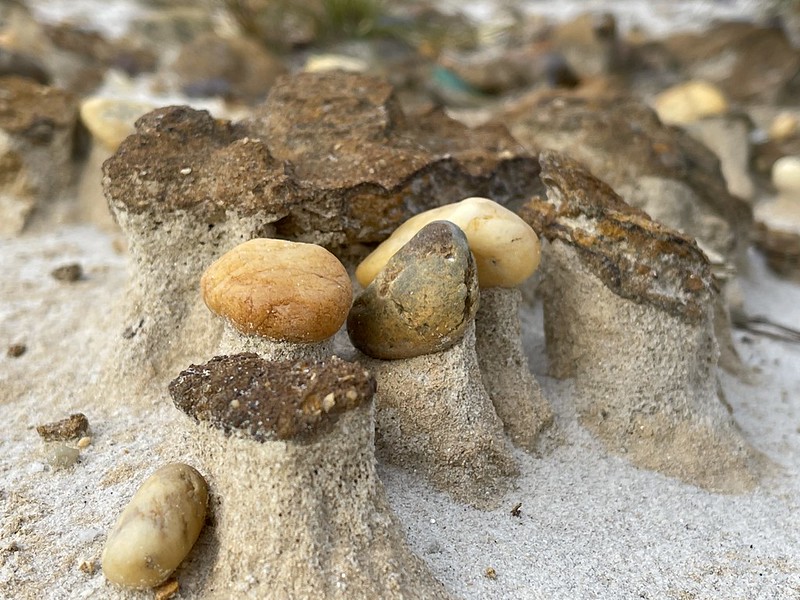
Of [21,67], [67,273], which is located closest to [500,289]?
[67,273]

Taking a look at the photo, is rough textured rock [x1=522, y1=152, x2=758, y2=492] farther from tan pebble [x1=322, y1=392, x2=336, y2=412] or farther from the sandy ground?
tan pebble [x1=322, y1=392, x2=336, y2=412]

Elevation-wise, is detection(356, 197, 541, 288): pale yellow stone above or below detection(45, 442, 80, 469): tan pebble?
above

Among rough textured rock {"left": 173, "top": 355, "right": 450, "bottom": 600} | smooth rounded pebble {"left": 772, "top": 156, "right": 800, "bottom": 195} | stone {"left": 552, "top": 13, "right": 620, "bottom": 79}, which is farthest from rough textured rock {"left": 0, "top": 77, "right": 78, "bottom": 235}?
stone {"left": 552, "top": 13, "right": 620, "bottom": 79}

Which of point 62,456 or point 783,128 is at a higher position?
point 62,456

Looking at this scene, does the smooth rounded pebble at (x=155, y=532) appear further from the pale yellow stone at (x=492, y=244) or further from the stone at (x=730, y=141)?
the stone at (x=730, y=141)

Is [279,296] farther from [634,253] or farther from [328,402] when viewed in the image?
[634,253]

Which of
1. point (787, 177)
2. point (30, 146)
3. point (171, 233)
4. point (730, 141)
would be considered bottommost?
point (787, 177)
